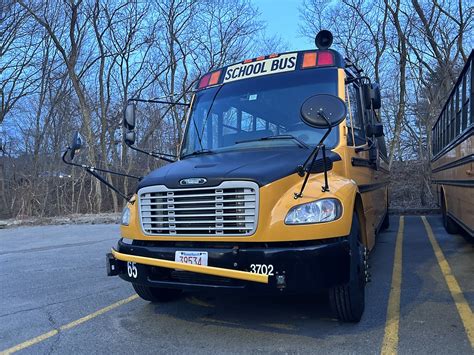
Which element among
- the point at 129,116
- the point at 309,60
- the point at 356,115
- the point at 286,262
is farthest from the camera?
the point at 129,116

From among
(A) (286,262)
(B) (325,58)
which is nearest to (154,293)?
(A) (286,262)

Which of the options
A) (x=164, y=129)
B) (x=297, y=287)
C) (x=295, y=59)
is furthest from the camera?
(x=164, y=129)

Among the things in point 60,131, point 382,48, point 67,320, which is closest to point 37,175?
point 60,131

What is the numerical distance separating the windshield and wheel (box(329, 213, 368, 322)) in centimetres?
107

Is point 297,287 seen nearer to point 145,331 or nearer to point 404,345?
point 404,345

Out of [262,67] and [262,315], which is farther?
[262,67]

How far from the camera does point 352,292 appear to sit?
3.91 metres

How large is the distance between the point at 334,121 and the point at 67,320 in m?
3.25

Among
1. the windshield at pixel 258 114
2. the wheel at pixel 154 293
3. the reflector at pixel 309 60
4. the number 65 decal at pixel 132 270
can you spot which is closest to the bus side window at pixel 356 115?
the windshield at pixel 258 114

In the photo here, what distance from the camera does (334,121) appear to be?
3682 mm

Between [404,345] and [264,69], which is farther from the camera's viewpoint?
[264,69]

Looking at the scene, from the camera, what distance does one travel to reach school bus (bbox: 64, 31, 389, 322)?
3568mm

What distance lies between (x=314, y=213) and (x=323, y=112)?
0.82 meters

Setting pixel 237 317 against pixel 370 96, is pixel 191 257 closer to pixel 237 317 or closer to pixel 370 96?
pixel 237 317
